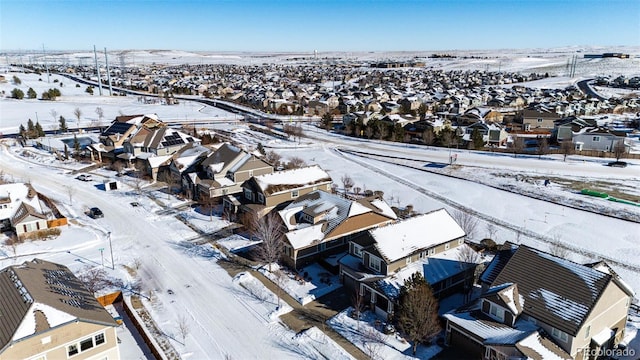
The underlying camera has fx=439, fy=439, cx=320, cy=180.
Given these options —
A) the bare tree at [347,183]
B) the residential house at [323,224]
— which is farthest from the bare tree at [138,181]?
the bare tree at [347,183]

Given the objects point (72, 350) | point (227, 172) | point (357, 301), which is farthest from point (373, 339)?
point (227, 172)

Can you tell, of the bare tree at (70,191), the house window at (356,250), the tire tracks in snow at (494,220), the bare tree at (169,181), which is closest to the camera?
the house window at (356,250)

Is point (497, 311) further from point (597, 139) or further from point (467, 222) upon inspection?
point (597, 139)

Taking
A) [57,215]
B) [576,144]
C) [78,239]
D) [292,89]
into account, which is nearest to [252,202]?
[78,239]

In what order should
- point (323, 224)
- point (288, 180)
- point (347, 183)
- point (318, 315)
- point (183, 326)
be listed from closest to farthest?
point (183, 326) → point (318, 315) → point (323, 224) → point (288, 180) → point (347, 183)

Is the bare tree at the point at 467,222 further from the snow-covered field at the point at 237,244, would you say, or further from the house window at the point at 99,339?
the house window at the point at 99,339

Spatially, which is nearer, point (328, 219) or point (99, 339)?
point (99, 339)
